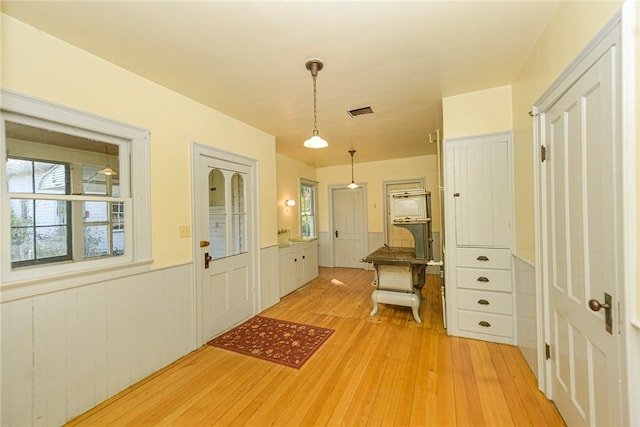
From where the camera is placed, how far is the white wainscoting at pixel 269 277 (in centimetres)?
369

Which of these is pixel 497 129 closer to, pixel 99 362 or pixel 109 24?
pixel 109 24

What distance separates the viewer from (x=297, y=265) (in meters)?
4.83

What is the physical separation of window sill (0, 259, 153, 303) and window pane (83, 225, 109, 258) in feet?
0.54

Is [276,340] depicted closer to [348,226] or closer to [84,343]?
[84,343]

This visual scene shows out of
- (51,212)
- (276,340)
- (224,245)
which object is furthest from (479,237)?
(51,212)

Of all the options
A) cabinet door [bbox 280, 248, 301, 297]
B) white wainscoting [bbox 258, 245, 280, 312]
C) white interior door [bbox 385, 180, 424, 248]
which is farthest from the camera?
white interior door [bbox 385, 180, 424, 248]

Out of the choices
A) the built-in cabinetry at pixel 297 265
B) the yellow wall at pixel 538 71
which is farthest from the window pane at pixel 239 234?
the yellow wall at pixel 538 71

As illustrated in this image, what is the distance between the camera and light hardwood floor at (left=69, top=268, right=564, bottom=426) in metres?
1.75

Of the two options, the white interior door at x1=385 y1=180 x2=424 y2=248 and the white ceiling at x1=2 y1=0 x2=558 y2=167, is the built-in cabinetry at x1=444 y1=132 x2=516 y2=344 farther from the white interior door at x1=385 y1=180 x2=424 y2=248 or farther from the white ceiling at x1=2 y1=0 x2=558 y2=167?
the white interior door at x1=385 y1=180 x2=424 y2=248

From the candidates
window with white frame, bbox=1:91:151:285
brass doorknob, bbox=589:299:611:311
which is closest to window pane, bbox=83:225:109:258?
window with white frame, bbox=1:91:151:285

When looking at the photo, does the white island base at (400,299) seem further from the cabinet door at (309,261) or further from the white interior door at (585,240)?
the cabinet door at (309,261)

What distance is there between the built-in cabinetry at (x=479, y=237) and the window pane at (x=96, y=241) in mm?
3199

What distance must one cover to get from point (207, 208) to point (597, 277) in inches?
123

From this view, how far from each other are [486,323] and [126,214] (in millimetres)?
3569
